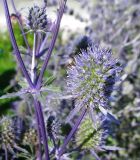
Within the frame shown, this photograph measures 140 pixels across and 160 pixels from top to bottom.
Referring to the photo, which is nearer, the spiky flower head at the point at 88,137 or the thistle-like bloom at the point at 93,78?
the thistle-like bloom at the point at 93,78

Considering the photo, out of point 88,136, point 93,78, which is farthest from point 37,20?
point 88,136

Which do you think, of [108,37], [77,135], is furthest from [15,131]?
[108,37]

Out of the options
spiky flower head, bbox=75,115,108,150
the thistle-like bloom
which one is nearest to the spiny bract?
spiky flower head, bbox=75,115,108,150

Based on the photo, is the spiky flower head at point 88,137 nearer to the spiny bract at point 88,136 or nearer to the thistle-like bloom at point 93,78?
the spiny bract at point 88,136

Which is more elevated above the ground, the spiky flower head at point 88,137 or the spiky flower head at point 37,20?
the spiky flower head at point 37,20

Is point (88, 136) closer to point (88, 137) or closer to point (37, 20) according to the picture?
point (88, 137)

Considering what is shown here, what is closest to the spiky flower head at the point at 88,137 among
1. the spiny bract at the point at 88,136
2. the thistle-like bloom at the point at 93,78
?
the spiny bract at the point at 88,136

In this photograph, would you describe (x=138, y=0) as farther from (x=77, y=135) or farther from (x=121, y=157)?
(x=77, y=135)
